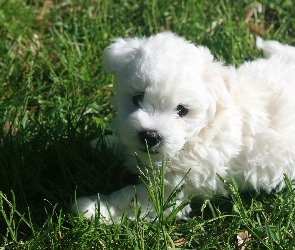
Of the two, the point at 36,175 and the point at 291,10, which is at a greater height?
the point at 291,10

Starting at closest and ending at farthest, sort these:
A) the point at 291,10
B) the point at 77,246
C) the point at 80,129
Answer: the point at 77,246
the point at 80,129
the point at 291,10

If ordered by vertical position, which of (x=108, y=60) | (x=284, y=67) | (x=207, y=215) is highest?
(x=108, y=60)

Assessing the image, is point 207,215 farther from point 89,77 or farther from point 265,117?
point 89,77

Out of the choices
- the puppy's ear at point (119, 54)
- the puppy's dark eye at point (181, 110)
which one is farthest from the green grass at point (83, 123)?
the puppy's ear at point (119, 54)

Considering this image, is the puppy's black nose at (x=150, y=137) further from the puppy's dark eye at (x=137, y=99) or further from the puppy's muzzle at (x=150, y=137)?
the puppy's dark eye at (x=137, y=99)

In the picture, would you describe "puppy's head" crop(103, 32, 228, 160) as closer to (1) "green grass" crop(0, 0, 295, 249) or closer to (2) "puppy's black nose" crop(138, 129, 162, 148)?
(2) "puppy's black nose" crop(138, 129, 162, 148)

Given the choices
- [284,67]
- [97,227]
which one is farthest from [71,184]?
[284,67]

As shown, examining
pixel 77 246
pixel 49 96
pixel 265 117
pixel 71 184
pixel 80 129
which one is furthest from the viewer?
pixel 49 96

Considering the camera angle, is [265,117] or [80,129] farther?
[80,129]
